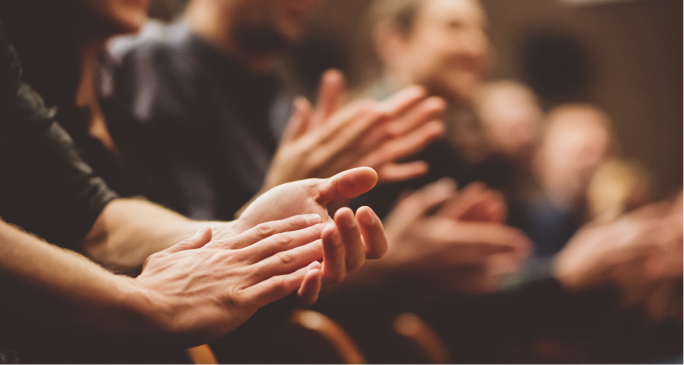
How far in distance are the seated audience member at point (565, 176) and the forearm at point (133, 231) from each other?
1288mm

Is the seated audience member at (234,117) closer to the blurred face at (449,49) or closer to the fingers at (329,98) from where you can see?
the fingers at (329,98)

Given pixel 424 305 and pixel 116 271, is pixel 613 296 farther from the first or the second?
pixel 116 271

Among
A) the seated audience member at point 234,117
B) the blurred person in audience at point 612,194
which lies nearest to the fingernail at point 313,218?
the seated audience member at point 234,117

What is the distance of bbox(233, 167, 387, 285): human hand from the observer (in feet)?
0.91

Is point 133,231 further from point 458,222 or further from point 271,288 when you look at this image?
point 458,222

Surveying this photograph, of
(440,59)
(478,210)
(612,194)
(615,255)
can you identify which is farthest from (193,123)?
(612,194)

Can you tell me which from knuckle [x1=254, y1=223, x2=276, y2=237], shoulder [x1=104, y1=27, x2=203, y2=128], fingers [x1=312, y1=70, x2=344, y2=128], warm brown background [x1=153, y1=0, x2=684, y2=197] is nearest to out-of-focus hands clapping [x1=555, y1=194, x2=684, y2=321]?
fingers [x1=312, y1=70, x2=344, y2=128]

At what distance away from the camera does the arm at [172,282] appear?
0.24m

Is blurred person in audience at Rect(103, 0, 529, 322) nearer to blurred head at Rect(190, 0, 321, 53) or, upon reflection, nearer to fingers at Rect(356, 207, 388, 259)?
blurred head at Rect(190, 0, 321, 53)

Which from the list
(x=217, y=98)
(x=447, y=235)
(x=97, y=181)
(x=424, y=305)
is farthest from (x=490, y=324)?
(x=97, y=181)

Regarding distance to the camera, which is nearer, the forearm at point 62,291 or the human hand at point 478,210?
the forearm at point 62,291

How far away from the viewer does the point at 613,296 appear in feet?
3.84

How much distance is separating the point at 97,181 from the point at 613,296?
3.83 feet

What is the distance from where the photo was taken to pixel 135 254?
1.14ft
